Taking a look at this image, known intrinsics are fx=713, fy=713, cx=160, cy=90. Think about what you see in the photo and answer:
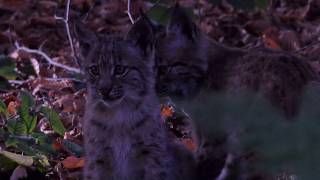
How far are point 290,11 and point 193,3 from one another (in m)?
1.22

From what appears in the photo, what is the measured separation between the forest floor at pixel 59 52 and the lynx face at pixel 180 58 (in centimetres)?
26

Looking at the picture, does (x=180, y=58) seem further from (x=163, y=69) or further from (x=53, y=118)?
(x=53, y=118)

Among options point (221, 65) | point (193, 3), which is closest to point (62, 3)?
point (193, 3)

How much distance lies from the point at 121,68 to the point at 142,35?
0.23 m

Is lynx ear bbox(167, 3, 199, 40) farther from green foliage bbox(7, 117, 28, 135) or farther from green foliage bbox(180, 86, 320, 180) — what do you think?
green foliage bbox(180, 86, 320, 180)

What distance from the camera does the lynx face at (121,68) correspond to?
408 cm

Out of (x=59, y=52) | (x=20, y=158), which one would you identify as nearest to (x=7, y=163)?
(x=20, y=158)

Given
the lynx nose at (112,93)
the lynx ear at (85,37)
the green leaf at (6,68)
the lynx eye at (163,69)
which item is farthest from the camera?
the green leaf at (6,68)

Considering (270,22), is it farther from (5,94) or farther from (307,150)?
(307,150)

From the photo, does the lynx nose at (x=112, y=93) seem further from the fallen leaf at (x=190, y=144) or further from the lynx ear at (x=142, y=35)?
the fallen leaf at (x=190, y=144)

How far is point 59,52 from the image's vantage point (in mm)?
8031

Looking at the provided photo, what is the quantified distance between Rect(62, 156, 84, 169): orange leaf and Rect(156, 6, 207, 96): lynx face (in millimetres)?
741

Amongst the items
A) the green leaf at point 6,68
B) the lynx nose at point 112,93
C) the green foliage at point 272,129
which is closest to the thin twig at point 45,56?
the green leaf at point 6,68

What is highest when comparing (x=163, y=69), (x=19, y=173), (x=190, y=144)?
(x=163, y=69)
